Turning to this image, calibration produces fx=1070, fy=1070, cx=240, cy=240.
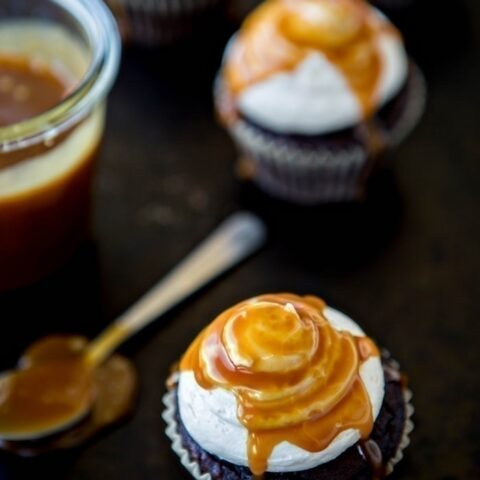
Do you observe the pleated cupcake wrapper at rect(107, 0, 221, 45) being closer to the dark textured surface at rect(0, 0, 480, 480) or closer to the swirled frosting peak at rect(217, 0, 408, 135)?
the dark textured surface at rect(0, 0, 480, 480)

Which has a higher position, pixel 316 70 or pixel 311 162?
pixel 316 70

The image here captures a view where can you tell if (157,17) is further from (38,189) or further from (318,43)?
(38,189)

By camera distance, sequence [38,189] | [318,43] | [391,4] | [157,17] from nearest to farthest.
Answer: [38,189], [318,43], [157,17], [391,4]

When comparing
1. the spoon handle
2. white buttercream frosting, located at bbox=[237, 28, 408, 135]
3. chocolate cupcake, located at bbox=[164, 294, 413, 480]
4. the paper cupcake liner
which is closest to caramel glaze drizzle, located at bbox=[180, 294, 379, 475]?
chocolate cupcake, located at bbox=[164, 294, 413, 480]

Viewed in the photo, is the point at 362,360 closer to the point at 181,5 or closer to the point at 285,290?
the point at 285,290

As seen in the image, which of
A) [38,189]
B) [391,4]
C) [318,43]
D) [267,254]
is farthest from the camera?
[391,4]

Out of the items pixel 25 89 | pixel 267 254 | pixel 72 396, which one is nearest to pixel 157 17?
pixel 25 89

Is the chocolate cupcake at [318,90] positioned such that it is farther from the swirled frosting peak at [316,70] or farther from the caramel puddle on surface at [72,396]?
the caramel puddle on surface at [72,396]
